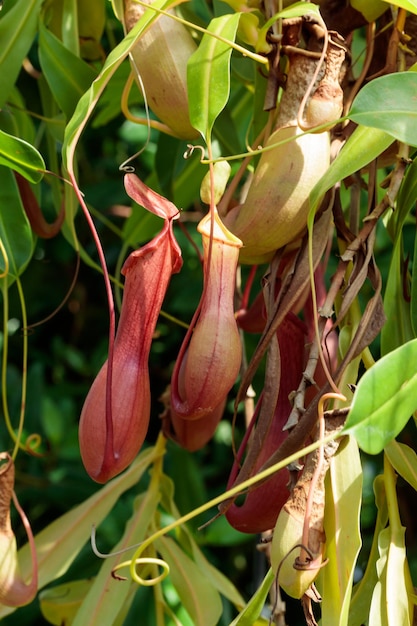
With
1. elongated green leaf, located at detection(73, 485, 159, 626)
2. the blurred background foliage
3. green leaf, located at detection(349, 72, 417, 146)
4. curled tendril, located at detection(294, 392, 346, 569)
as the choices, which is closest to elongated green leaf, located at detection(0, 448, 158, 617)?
elongated green leaf, located at detection(73, 485, 159, 626)

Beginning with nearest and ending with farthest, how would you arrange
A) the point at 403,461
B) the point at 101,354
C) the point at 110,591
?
1. the point at 403,461
2. the point at 110,591
3. the point at 101,354

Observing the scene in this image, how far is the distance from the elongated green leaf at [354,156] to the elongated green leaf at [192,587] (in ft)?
1.09

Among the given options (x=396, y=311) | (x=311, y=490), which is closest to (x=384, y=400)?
(x=311, y=490)

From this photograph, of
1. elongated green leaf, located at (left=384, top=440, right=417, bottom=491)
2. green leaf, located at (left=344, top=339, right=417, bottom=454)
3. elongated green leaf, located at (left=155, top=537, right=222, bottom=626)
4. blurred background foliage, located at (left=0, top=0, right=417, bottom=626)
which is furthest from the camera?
blurred background foliage, located at (left=0, top=0, right=417, bottom=626)

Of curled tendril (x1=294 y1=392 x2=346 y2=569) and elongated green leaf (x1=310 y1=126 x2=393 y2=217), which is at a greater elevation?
elongated green leaf (x1=310 y1=126 x2=393 y2=217)

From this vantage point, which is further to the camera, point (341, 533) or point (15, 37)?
point (15, 37)

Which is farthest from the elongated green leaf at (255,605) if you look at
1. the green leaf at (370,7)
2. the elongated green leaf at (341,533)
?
the green leaf at (370,7)

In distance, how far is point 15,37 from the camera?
57 centimetres

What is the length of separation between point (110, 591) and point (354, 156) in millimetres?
359

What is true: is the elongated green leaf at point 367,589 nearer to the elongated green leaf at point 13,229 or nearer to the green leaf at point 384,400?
the green leaf at point 384,400

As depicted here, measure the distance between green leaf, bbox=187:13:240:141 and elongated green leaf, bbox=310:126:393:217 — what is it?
0.06 metres

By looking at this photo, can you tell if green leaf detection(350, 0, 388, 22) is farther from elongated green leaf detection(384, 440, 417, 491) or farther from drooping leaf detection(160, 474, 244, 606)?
drooping leaf detection(160, 474, 244, 606)

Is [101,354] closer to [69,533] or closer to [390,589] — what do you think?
[69,533]

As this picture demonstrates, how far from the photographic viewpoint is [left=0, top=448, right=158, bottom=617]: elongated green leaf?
61 cm
